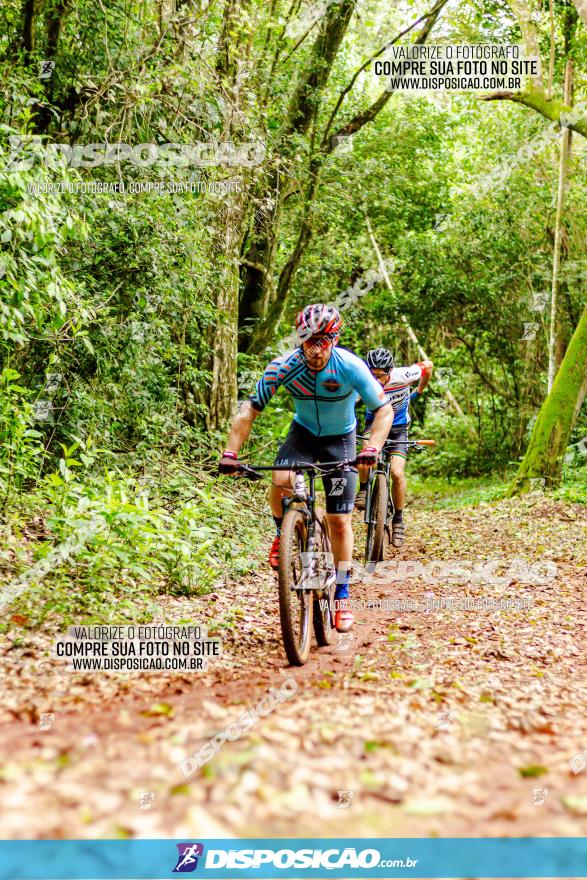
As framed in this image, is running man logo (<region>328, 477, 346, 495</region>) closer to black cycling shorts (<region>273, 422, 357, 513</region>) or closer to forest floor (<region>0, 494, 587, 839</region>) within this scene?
black cycling shorts (<region>273, 422, 357, 513</region>)

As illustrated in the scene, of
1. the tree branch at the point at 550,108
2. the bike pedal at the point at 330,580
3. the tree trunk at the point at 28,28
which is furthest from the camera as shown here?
the tree branch at the point at 550,108

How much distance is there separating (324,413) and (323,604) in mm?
1313

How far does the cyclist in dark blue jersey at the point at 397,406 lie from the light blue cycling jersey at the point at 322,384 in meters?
3.28

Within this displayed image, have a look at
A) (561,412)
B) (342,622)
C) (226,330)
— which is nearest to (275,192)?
(226,330)

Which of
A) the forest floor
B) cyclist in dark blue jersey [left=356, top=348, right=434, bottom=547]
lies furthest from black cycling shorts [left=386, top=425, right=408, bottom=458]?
the forest floor

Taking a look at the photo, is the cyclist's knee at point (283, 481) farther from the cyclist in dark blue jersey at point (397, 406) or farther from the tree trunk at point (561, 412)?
the tree trunk at point (561, 412)

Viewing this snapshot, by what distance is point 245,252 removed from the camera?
15.5 m

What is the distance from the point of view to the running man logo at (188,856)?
295 centimetres

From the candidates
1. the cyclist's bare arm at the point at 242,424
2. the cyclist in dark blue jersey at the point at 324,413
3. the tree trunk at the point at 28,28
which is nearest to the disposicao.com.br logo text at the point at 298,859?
the cyclist in dark blue jersey at the point at 324,413

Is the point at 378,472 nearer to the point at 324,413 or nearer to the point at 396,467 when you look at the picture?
the point at 396,467

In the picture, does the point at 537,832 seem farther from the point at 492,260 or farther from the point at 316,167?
the point at 492,260

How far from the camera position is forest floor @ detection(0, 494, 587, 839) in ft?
9.71

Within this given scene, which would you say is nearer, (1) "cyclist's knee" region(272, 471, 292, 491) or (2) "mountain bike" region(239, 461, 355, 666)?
(2) "mountain bike" region(239, 461, 355, 666)

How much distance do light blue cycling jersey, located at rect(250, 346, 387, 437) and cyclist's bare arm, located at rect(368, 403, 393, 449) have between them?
5 centimetres
